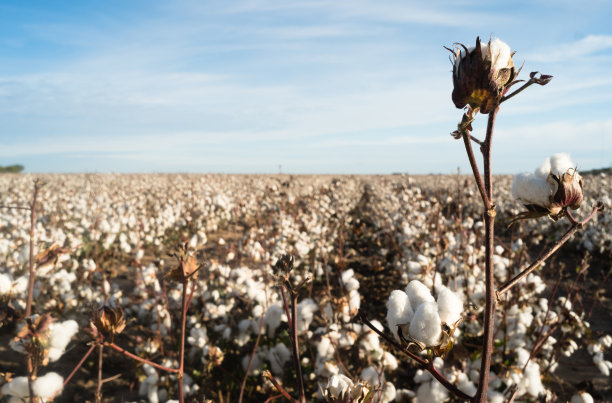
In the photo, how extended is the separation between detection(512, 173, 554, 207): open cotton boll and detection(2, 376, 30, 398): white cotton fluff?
7.63 ft

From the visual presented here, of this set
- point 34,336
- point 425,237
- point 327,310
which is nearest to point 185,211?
point 425,237

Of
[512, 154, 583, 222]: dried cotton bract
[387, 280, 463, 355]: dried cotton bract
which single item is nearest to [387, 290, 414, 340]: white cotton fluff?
[387, 280, 463, 355]: dried cotton bract

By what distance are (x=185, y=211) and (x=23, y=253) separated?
868 centimetres

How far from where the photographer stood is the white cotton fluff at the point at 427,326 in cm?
93

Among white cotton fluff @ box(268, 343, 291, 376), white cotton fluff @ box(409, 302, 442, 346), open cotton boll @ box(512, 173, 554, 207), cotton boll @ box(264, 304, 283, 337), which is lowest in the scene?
white cotton fluff @ box(268, 343, 291, 376)

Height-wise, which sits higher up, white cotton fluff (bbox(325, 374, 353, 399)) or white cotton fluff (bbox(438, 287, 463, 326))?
white cotton fluff (bbox(438, 287, 463, 326))

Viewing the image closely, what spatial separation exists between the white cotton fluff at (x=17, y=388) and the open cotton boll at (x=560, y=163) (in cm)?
241

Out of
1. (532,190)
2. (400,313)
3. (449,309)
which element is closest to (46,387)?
(400,313)

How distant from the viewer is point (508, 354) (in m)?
3.96

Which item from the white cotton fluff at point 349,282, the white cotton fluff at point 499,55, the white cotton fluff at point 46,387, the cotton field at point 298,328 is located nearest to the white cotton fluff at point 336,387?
the cotton field at point 298,328

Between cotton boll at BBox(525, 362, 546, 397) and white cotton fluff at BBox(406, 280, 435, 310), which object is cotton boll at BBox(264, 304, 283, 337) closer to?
cotton boll at BBox(525, 362, 546, 397)

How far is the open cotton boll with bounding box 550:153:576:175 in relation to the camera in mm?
1015

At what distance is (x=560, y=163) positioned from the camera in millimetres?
1026

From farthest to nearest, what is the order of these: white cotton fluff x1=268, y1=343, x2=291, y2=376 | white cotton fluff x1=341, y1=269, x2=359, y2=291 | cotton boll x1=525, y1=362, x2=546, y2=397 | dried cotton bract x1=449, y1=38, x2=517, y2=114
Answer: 1. white cotton fluff x1=268, y1=343, x2=291, y2=376
2. white cotton fluff x1=341, y1=269, x2=359, y2=291
3. cotton boll x1=525, y1=362, x2=546, y2=397
4. dried cotton bract x1=449, y1=38, x2=517, y2=114
